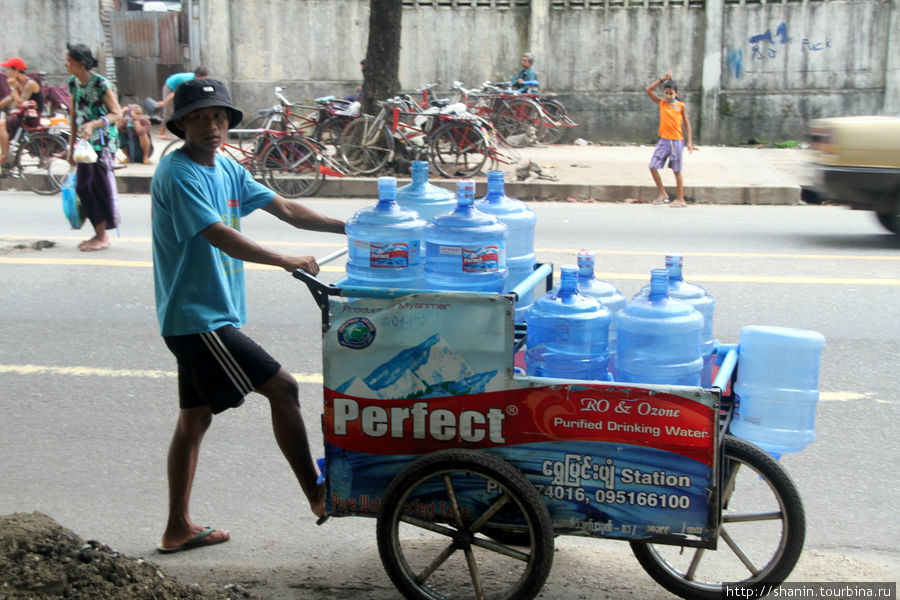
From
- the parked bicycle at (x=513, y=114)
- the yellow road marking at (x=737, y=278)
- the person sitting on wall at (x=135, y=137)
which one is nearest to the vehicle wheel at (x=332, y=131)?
the person sitting on wall at (x=135, y=137)

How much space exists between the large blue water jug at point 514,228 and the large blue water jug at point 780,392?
1045mm

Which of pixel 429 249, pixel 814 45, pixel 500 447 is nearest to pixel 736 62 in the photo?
pixel 814 45

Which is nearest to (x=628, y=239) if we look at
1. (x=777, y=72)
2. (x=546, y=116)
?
(x=546, y=116)

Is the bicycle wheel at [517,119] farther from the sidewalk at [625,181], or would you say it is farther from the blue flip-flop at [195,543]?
the blue flip-flop at [195,543]

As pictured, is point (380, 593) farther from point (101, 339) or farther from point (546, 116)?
point (546, 116)

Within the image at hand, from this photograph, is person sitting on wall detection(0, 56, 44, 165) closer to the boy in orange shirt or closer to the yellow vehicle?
the boy in orange shirt

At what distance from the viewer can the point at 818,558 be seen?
366cm

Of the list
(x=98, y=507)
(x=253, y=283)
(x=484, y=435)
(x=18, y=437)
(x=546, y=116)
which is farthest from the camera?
(x=546, y=116)

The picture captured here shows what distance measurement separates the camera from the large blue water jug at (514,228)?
12.9ft

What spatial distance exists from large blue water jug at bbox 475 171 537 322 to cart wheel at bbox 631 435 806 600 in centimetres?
116

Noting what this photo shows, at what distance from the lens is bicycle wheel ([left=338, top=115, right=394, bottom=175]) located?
44.3ft

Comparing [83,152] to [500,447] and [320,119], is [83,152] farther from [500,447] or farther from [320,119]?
[500,447]

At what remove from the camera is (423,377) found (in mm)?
3123

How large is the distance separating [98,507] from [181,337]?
114cm
